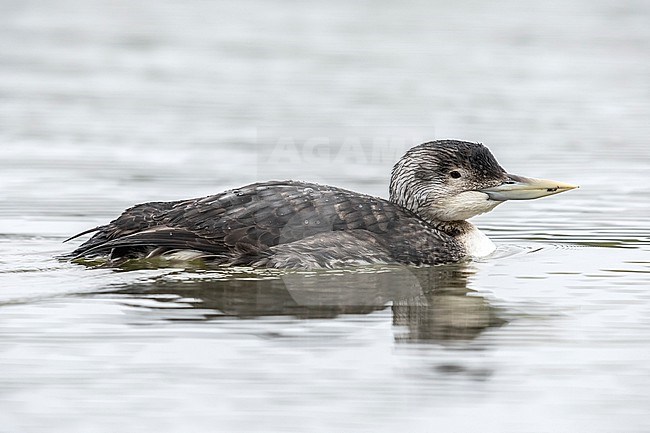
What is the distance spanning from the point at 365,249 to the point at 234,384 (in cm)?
273

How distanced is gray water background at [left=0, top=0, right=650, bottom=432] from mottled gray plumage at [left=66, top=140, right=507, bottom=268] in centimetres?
16

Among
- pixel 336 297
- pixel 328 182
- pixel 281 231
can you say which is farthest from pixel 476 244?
pixel 328 182

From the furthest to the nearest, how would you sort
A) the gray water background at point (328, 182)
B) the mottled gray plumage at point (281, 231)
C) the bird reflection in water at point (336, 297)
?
the mottled gray plumage at point (281, 231) < the bird reflection in water at point (336, 297) < the gray water background at point (328, 182)

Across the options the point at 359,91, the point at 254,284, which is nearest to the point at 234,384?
the point at 254,284

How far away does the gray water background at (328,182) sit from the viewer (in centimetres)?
590

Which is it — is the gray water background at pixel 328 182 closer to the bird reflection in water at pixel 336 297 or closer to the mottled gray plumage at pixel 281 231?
the bird reflection in water at pixel 336 297

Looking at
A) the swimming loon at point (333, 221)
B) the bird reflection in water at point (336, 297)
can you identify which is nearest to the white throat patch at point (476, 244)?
the swimming loon at point (333, 221)

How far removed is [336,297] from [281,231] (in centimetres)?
88

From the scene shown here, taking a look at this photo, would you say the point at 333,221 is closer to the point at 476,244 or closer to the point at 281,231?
the point at 281,231

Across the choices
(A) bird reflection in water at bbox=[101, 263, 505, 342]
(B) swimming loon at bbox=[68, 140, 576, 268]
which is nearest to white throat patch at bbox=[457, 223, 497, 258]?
(B) swimming loon at bbox=[68, 140, 576, 268]

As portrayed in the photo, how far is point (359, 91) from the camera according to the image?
51.4 feet

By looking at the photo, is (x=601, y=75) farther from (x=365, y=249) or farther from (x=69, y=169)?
(x=365, y=249)

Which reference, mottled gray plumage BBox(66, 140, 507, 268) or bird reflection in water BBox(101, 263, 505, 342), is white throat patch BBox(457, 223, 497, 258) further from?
bird reflection in water BBox(101, 263, 505, 342)

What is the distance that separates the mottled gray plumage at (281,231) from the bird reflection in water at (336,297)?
11cm
